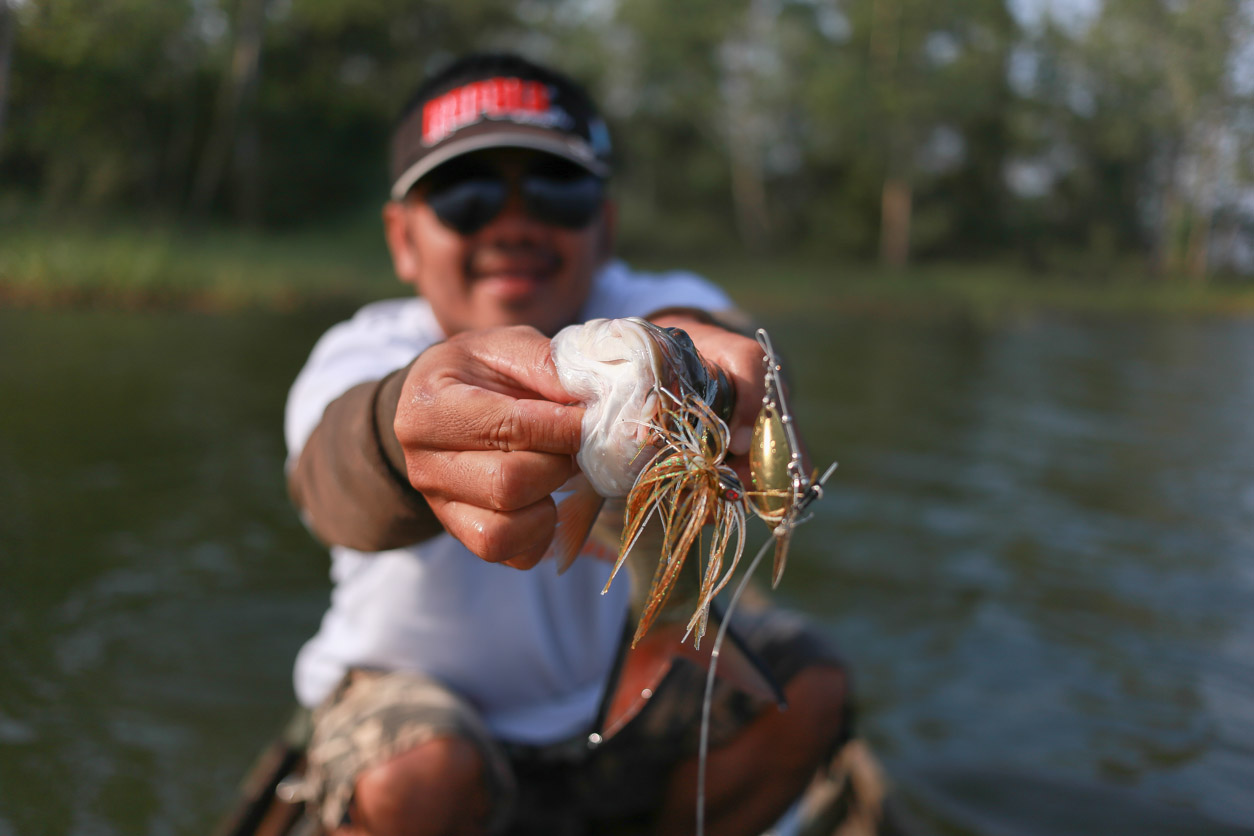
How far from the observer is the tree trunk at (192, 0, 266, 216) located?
31.3 feet

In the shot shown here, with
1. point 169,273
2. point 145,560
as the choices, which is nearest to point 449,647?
point 145,560

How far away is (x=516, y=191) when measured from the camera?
244 centimetres

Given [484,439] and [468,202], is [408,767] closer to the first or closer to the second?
[484,439]

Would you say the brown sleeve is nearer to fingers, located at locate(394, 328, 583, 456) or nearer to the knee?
fingers, located at locate(394, 328, 583, 456)

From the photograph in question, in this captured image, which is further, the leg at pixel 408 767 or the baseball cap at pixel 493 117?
the baseball cap at pixel 493 117

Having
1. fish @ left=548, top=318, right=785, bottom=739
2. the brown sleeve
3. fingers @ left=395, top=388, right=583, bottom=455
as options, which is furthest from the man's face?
fingers @ left=395, top=388, right=583, bottom=455

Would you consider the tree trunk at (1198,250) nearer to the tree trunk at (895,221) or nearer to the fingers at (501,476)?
the tree trunk at (895,221)

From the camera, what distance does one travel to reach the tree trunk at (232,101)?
376 inches

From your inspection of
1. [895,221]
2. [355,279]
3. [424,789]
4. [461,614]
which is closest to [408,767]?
[424,789]

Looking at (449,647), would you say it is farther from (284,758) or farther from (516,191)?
(516,191)

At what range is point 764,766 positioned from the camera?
2.42m

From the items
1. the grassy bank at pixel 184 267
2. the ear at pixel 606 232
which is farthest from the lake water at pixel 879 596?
the ear at pixel 606 232

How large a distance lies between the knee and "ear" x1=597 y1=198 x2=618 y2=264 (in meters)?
1.40

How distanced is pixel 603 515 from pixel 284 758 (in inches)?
68.9
